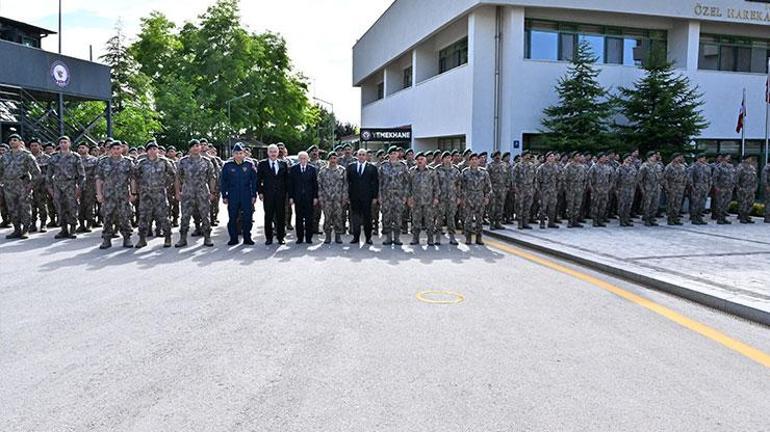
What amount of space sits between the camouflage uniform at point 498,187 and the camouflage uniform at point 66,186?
31.4 feet

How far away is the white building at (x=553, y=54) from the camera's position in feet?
77.2

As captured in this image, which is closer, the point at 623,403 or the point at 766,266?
the point at 623,403

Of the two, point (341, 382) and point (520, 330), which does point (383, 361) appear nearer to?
point (341, 382)

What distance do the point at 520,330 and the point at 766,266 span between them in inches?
231

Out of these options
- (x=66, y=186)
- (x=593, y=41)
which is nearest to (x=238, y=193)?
(x=66, y=186)

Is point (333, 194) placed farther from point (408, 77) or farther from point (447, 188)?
point (408, 77)

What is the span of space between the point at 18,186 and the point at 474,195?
Answer: 9.97 meters

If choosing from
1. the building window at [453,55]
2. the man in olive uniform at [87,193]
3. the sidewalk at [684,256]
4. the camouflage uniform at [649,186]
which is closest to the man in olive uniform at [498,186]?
the sidewalk at [684,256]

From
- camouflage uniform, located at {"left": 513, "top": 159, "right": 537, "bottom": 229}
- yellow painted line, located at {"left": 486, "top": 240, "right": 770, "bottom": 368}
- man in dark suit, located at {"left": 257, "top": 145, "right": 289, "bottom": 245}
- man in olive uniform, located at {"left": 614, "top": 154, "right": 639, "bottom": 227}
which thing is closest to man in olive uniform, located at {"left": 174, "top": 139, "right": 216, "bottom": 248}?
man in dark suit, located at {"left": 257, "top": 145, "right": 289, "bottom": 245}

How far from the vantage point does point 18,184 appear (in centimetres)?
1349

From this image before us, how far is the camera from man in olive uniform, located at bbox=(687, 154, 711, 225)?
16953 mm

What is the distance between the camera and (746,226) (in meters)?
16.4

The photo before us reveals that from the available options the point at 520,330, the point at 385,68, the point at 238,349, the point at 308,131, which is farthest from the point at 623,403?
the point at 308,131

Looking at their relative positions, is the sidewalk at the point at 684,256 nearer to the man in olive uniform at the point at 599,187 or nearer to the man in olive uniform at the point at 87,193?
the man in olive uniform at the point at 599,187
